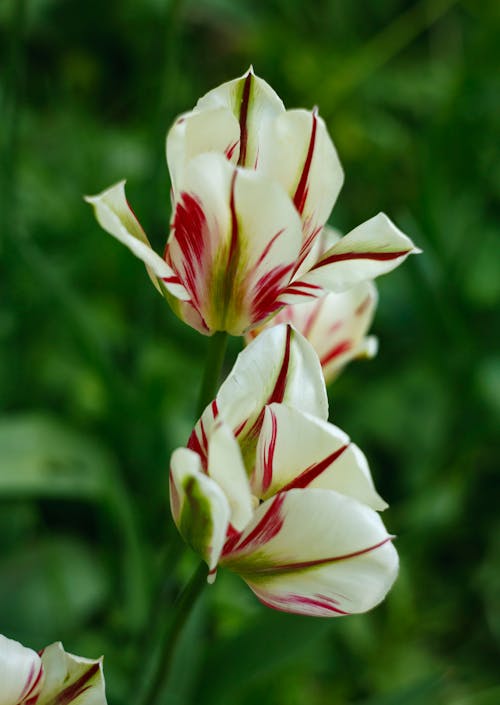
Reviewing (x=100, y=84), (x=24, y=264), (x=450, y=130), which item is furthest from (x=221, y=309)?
(x=100, y=84)

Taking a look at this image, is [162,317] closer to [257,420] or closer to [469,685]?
[469,685]

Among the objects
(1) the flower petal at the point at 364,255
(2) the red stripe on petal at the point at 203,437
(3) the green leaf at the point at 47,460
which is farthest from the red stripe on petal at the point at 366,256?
(3) the green leaf at the point at 47,460

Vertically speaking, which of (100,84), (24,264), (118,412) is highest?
(100,84)

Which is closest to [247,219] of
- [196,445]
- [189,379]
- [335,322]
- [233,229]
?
[233,229]

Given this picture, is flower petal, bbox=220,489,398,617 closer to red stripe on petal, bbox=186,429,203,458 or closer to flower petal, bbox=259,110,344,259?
red stripe on petal, bbox=186,429,203,458

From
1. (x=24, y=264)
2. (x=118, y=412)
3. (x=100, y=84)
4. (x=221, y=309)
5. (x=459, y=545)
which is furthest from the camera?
(x=100, y=84)

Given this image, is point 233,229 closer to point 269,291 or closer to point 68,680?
point 269,291

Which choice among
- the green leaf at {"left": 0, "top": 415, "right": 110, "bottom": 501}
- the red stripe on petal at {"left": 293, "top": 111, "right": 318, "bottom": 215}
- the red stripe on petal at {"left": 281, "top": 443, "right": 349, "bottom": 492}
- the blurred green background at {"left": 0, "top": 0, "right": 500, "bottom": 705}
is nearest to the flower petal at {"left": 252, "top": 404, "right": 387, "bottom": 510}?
the red stripe on petal at {"left": 281, "top": 443, "right": 349, "bottom": 492}
